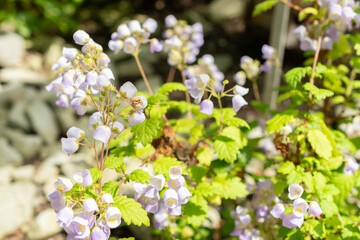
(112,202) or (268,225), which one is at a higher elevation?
(112,202)

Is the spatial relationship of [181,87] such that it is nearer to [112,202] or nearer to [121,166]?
[121,166]

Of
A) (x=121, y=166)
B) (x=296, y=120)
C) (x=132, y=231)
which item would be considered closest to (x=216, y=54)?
(x=132, y=231)

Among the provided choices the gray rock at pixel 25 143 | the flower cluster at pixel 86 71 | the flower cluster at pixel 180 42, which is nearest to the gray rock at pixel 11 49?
the gray rock at pixel 25 143

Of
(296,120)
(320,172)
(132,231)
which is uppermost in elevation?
(296,120)

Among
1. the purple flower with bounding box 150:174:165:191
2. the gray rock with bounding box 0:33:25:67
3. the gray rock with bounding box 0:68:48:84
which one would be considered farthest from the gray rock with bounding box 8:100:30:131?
the purple flower with bounding box 150:174:165:191

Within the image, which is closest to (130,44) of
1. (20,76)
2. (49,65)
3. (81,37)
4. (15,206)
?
(81,37)

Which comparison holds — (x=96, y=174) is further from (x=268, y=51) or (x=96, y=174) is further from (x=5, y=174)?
(x=5, y=174)

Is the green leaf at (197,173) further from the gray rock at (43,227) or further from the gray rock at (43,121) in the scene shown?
the gray rock at (43,121)

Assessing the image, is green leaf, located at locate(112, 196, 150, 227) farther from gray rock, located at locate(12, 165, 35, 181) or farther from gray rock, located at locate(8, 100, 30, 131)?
gray rock, located at locate(8, 100, 30, 131)
